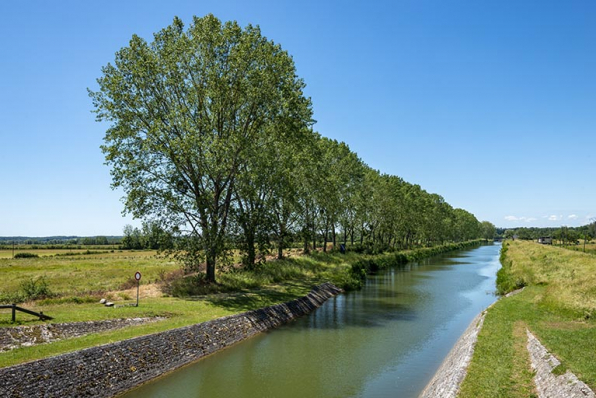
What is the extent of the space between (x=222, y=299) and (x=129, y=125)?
1509 centimetres

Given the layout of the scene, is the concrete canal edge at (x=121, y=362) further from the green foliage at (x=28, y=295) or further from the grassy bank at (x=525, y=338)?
the grassy bank at (x=525, y=338)

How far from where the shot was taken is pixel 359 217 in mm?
75125

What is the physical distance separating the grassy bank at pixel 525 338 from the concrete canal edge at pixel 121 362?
12692 millimetres

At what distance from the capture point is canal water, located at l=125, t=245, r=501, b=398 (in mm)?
17547

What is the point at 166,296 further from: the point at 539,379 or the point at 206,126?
the point at 539,379

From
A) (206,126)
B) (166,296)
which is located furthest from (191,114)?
(166,296)

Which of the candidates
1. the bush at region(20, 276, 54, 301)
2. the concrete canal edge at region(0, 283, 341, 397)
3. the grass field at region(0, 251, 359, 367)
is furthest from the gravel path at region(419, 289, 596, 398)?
the bush at region(20, 276, 54, 301)

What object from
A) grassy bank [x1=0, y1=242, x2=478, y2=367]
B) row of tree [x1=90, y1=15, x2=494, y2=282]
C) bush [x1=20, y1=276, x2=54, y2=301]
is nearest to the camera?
grassy bank [x1=0, y1=242, x2=478, y2=367]

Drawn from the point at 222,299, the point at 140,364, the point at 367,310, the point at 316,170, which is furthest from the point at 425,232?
the point at 140,364

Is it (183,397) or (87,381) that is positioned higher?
(87,381)

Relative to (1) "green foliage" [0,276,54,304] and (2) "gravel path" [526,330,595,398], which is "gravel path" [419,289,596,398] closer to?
(2) "gravel path" [526,330,595,398]

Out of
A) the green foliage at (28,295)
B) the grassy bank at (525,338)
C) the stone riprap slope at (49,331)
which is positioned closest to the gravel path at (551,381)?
the grassy bank at (525,338)

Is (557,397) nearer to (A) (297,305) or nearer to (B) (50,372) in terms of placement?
(B) (50,372)

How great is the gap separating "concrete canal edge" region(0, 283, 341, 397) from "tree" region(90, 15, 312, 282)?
29.2ft
